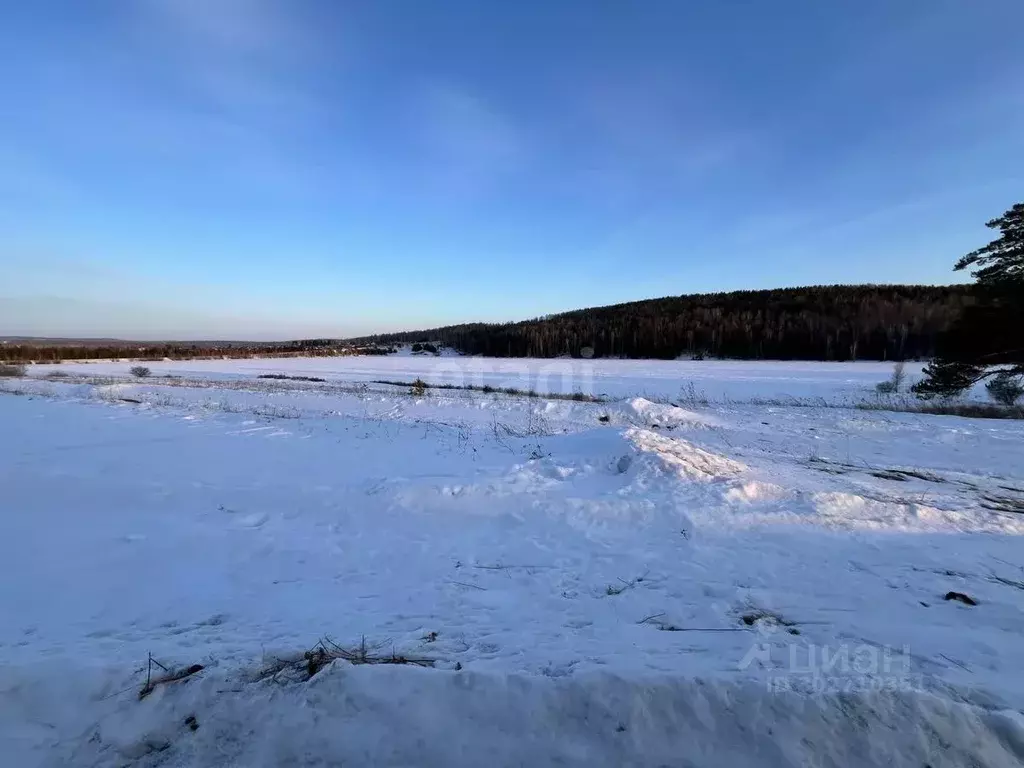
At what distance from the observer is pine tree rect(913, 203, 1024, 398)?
17594mm

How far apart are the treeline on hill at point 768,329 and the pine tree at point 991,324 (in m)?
64.4

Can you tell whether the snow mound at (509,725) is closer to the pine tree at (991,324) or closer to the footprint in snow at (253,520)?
the footprint in snow at (253,520)

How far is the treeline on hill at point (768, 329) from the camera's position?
86.8 metres

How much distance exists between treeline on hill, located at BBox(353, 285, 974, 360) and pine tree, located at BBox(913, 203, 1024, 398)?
6437 centimetres

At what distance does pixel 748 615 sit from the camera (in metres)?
4.67

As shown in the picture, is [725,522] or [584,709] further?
[725,522]

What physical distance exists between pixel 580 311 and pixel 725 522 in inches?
6847

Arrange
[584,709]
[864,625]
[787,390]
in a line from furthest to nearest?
1. [787,390]
2. [864,625]
3. [584,709]

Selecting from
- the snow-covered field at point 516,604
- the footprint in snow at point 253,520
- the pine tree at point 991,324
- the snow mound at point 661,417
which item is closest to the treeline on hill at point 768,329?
the pine tree at point 991,324

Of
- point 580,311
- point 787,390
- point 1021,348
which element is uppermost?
point 580,311

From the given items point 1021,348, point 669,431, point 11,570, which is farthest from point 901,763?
point 1021,348

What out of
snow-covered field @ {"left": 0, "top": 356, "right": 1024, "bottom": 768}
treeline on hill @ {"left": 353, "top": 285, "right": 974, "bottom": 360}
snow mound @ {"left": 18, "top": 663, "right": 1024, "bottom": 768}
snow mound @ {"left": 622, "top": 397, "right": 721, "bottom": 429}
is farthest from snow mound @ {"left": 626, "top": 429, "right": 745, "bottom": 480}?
treeline on hill @ {"left": 353, "top": 285, "right": 974, "bottom": 360}

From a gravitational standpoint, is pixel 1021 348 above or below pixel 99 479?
above

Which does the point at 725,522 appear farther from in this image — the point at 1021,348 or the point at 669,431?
the point at 1021,348
